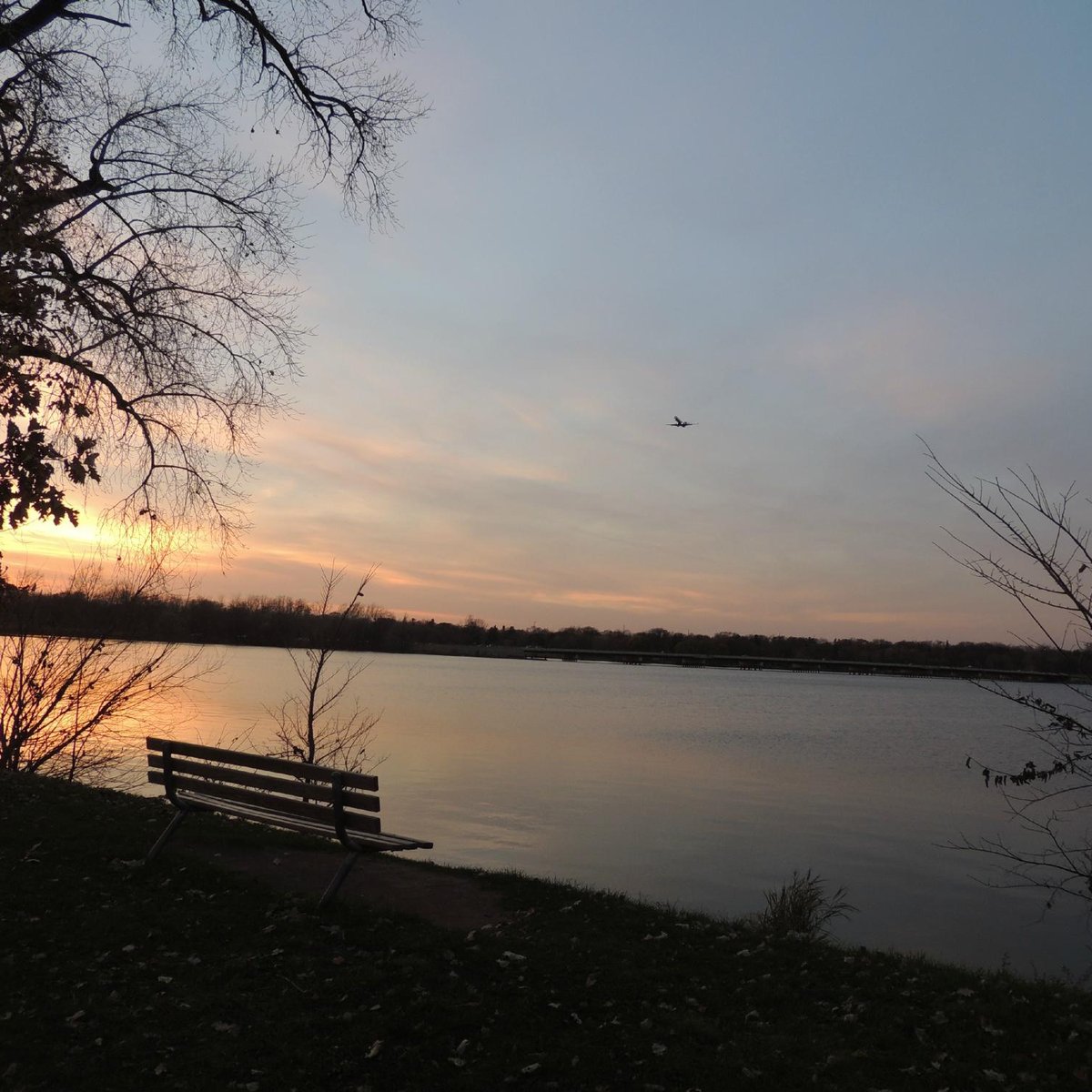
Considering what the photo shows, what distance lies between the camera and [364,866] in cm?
840

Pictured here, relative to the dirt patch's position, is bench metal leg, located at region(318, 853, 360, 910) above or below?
above

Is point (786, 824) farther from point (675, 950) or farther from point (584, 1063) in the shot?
point (584, 1063)

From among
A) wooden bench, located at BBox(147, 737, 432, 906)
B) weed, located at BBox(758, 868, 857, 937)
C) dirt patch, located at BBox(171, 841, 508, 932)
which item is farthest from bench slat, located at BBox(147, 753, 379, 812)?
weed, located at BBox(758, 868, 857, 937)

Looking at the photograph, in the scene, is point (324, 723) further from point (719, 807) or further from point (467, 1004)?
point (467, 1004)

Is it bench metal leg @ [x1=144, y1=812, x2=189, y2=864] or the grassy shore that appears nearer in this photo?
the grassy shore

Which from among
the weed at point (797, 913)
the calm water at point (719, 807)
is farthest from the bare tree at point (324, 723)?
the weed at point (797, 913)

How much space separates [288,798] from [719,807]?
15.7 m

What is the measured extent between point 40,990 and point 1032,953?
1102 cm

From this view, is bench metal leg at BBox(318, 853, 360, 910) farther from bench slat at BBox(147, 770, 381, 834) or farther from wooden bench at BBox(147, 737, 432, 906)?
bench slat at BBox(147, 770, 381, 834)

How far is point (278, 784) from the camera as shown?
23.2 feet

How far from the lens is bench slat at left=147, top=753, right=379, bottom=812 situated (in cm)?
658

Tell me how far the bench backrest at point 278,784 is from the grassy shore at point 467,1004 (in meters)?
0.66

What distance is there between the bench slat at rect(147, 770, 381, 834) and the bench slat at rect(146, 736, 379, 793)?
0.21 metres

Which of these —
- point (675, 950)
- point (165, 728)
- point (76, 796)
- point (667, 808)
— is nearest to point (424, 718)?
point (165, 728)
